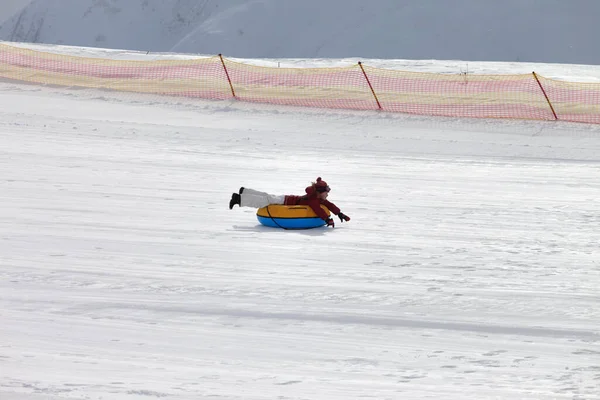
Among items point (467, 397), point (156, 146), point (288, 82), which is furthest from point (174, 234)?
point (288, 82)

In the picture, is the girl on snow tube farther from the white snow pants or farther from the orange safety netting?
the orange safety netting

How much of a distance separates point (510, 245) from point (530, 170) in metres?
6.14

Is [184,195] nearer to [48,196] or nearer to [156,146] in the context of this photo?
[48,196]

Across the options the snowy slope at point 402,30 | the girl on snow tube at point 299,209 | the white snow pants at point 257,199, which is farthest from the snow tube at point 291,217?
the snowy slope at point 402,30

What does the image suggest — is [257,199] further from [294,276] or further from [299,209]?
[294,276]

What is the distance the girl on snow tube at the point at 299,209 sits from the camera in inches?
460

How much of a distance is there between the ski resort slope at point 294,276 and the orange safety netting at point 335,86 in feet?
17.5

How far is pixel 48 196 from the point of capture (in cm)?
1341

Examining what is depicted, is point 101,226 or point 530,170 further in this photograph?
point 530,170

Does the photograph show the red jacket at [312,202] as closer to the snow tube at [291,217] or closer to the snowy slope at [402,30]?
the snow tube at [291,217]

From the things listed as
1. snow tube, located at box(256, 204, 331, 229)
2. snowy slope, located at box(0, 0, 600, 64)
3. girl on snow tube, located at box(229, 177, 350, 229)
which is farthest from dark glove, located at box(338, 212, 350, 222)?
snowy slope, located at box(0, 0, 600, 64)

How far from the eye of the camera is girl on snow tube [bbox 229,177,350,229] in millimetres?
11680

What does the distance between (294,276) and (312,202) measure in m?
2.33

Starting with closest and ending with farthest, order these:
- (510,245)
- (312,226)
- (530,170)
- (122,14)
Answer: (510,245), (312,226), (530,170), (122,14)
